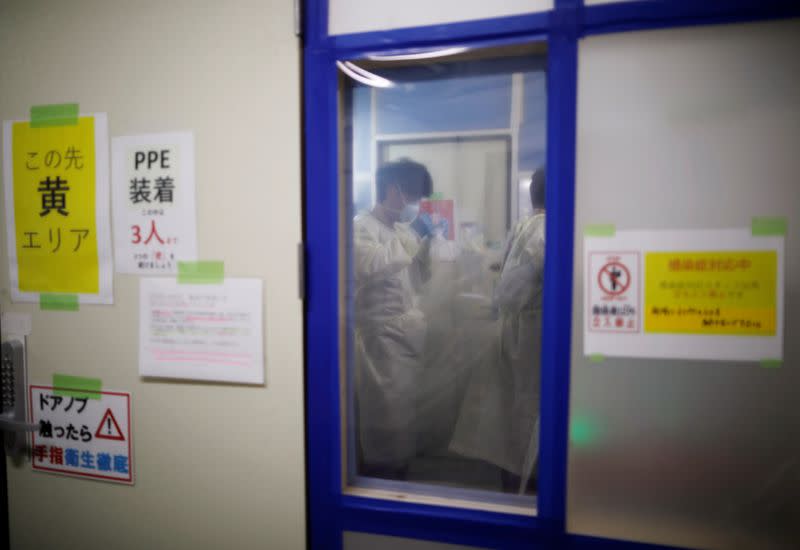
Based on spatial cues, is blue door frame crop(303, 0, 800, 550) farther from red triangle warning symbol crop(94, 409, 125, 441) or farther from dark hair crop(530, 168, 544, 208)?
red triangle warning symbol crop(94, 409, 125, 441)

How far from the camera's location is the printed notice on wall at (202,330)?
122cm

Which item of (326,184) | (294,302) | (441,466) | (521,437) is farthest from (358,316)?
(521,437)

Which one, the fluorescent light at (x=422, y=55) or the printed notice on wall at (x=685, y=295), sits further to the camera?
the fluorescent light at (x=422, y=55)

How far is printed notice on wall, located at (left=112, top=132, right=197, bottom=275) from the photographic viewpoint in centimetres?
125

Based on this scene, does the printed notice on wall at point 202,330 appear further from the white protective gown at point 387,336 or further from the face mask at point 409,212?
the face mask at point 409,212

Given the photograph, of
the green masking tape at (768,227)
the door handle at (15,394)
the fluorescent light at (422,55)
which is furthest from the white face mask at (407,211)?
the door handle at (15,394)

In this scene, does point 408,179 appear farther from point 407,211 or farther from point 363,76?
point 363,76

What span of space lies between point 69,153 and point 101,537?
114 cm

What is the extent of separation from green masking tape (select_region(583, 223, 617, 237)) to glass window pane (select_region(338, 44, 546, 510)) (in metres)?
0.24

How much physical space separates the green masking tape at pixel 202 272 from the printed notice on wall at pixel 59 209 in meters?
0.25

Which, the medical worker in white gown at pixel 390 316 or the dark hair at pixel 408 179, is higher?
the dark hair at pixel 408 179

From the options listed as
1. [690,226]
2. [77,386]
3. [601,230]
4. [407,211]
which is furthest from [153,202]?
[690,226]

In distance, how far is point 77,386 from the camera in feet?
4.53

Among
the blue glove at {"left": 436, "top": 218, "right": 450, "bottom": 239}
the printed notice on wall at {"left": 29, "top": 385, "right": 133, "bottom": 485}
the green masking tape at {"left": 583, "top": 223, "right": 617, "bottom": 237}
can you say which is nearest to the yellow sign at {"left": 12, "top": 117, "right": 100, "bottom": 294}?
the printed notice on wall at {"left": 29, "top": 385, "right": 133, "bottom": 485}
